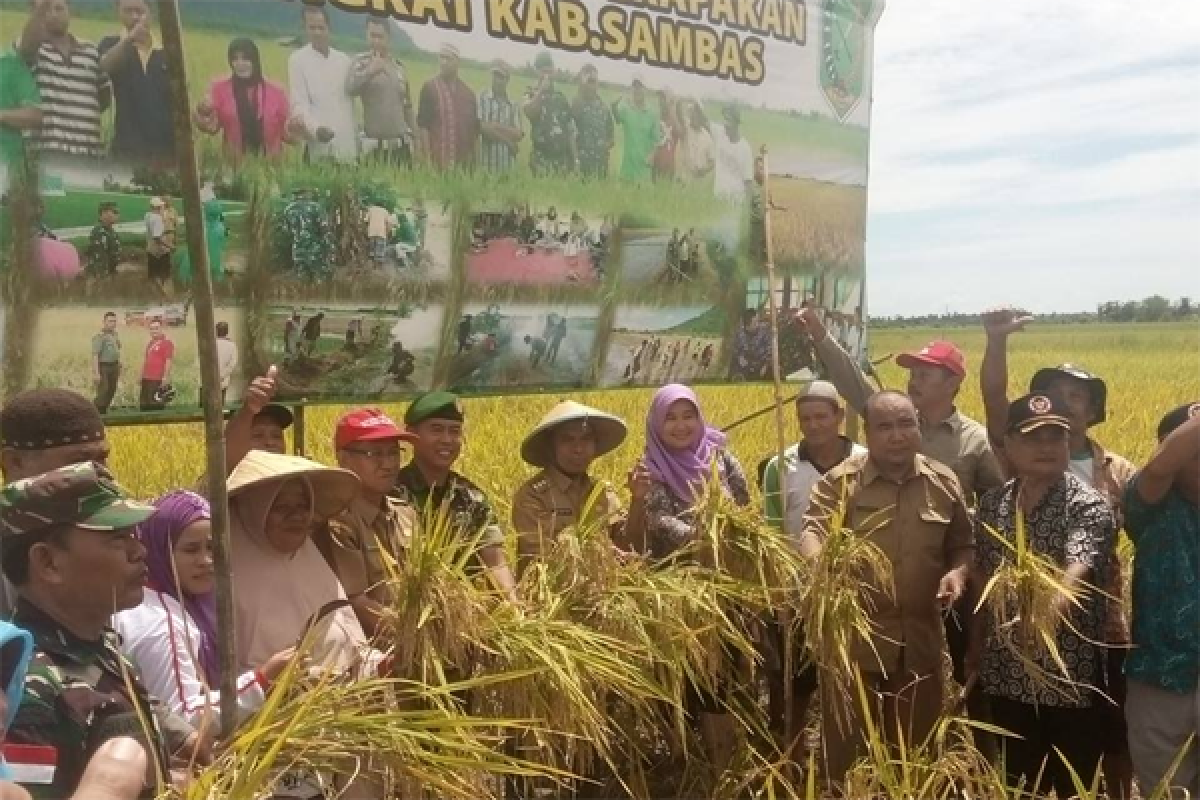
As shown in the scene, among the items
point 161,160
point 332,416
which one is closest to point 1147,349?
point 332,416

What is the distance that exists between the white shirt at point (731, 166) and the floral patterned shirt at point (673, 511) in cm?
157

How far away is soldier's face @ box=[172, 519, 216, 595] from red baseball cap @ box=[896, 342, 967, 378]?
108 inches

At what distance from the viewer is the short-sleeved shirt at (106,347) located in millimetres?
3115

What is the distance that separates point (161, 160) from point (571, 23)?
166 centimetres

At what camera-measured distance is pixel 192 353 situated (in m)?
3.31

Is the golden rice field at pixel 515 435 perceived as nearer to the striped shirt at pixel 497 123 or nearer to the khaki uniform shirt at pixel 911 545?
the striped shirt at pixel 497 123

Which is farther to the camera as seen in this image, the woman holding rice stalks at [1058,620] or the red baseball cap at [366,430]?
the red baseball cap at [366,430]

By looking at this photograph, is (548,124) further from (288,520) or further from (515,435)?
(288,520)

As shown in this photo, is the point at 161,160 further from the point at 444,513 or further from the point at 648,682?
the point at 648,682

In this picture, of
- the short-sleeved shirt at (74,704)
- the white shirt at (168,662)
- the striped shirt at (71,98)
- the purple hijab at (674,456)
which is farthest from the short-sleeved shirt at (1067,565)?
the striped shirt at (71,98)

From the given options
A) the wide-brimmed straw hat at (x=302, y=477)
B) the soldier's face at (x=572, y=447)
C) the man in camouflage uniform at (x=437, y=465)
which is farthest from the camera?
the soldier's face at (x=572, y=447)

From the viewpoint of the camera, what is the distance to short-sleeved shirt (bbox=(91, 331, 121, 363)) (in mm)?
3115

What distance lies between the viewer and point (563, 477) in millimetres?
3602

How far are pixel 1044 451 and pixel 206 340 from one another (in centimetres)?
226
